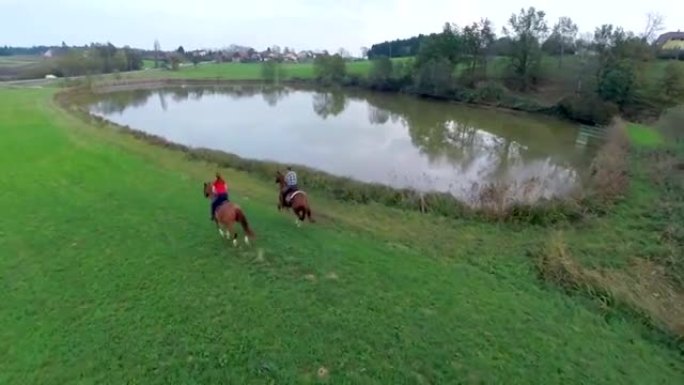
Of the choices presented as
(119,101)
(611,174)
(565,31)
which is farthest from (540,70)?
(119,101)

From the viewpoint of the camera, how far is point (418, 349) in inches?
292

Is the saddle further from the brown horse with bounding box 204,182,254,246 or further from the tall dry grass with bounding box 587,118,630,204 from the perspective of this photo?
the tall dry grass with bounding box 587,118,630,204

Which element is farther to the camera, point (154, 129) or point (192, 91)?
point (192, 91)

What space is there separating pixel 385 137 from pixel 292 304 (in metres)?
25.8

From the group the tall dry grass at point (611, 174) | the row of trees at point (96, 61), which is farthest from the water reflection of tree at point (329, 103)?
the row of trees at point (96, 61)

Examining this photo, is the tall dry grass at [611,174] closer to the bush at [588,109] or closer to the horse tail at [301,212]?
the horse tail at [301,212]

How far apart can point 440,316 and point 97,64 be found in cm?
9249

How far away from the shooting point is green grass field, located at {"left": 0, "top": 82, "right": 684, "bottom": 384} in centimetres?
696

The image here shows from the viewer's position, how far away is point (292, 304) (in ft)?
28.1

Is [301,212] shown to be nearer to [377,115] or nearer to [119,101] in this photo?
[377,115]

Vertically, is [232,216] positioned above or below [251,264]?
above

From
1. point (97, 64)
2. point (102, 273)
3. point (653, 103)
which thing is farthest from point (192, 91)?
point (102, 273)

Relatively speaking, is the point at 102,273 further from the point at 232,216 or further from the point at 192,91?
the point at 192,91

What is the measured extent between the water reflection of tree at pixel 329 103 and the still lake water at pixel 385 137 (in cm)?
Result: 14
